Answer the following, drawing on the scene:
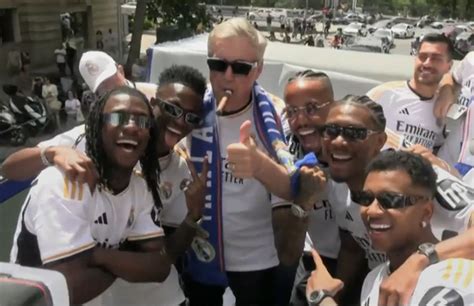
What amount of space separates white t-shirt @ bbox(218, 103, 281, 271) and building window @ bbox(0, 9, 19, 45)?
19.3 meters

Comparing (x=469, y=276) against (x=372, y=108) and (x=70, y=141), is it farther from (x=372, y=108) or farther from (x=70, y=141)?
(x=70, y=141)

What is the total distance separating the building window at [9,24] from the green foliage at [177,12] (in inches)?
178

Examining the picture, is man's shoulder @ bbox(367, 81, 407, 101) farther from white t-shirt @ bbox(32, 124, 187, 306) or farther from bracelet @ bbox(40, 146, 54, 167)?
bracelet @ bbox(40, 146, 54, 167)

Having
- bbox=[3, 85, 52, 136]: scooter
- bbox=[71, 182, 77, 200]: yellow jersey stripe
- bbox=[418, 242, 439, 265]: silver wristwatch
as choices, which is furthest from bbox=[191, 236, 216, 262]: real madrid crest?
bbox=[3, 85, 52, 136]: scooter

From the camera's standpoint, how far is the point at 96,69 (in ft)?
8.80

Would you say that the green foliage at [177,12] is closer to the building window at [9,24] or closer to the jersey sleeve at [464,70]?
the building window at [9,24]

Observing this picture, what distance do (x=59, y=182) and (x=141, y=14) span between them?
1838 centimetres

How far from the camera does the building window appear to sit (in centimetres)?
1966

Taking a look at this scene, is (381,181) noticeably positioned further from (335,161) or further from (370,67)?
(370,67)

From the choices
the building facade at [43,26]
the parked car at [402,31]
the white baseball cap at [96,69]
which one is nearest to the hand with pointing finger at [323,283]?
the white baseball cap at [96,69]

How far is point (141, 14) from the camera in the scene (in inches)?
765

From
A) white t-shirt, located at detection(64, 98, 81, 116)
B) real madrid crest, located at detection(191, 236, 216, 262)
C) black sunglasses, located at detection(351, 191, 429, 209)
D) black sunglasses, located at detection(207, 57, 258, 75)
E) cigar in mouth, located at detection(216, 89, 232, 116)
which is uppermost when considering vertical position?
black sunglasses, located at detection(207, 57, 258, 75)

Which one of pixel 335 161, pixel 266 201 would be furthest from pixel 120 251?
pixel 335 161

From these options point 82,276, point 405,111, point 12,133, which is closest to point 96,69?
point 82,276
